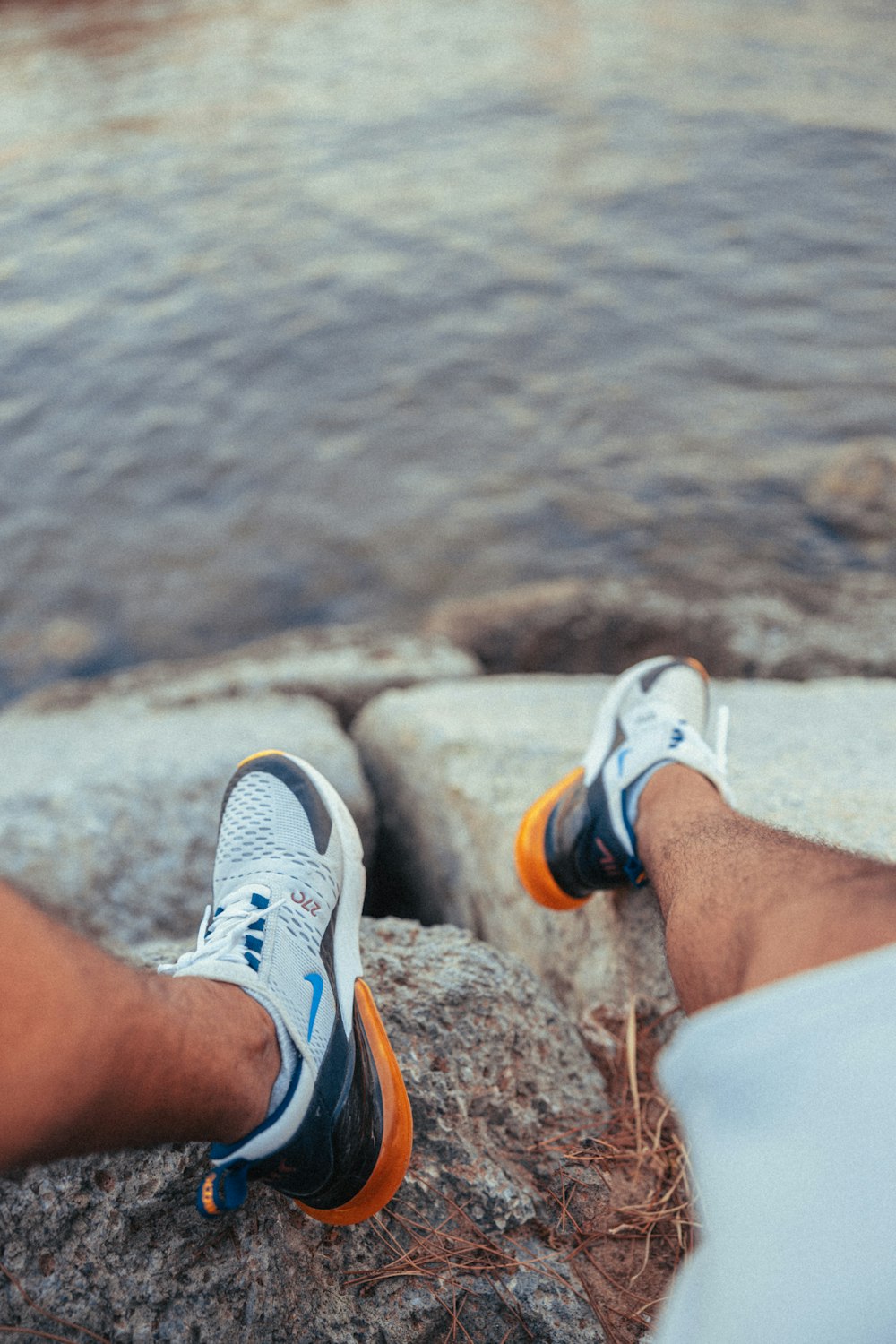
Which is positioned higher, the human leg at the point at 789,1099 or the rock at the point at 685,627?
the human leg at the point at 789,1099

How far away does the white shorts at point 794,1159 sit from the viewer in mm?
821

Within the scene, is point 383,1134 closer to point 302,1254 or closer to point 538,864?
point 302,1254

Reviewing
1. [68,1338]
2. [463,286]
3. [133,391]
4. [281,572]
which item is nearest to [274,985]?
[68,1338]

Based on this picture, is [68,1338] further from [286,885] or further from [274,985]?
[286,885]

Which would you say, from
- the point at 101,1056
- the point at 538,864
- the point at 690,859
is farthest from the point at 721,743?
the point at 101,1056

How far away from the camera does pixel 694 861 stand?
4.87 ft

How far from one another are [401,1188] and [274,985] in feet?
1.44

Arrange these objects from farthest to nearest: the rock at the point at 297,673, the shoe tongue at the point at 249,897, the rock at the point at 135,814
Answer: the rock at the point at 297,673, the rock at the point at 135,814, the shoe tongue at the point at 249,897

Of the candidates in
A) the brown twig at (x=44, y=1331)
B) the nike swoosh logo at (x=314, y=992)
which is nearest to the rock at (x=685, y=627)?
the nike swoosh logo at (x=314, y=992)

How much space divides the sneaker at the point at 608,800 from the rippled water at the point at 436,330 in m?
2.81

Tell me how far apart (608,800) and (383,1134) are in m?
0.89

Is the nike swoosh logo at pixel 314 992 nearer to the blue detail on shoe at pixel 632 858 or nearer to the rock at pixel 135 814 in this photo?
the blue detail on shoe at pixel 632 858

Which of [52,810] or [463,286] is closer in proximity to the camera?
[52,810]

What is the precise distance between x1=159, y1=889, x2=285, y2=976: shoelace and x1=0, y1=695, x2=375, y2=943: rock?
1.00 m
